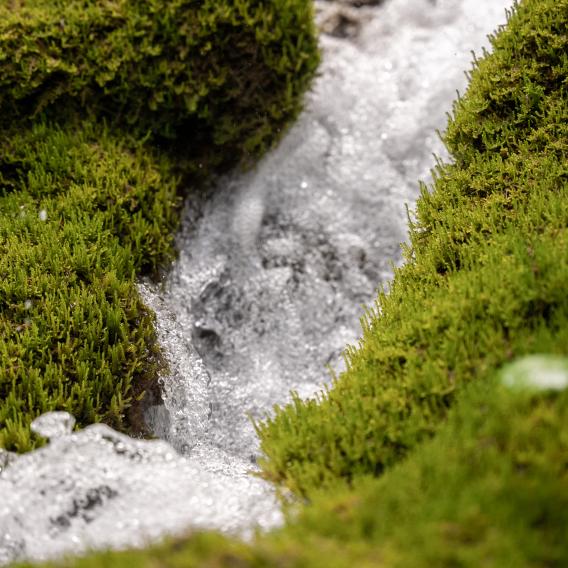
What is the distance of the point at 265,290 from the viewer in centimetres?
544

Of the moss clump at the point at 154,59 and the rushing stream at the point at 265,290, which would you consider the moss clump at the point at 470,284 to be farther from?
the moss clump at the point at 154,59

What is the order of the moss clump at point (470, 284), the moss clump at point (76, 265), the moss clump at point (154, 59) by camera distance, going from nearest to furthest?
the moss clump at point (470, 284)
the moss clump at point (76, 265)
the moss clump at point (154, 59)

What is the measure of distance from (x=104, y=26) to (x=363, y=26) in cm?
323

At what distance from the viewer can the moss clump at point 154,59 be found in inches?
197

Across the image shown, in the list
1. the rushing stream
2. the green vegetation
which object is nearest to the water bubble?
the rushing stream

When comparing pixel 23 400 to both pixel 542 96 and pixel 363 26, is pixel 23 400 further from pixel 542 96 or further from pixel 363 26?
pixel 363 26

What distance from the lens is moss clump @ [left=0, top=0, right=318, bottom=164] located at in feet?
16.4

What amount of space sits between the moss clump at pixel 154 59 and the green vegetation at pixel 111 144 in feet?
0.04

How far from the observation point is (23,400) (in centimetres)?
350

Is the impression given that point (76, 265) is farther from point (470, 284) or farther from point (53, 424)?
point (470, 284)

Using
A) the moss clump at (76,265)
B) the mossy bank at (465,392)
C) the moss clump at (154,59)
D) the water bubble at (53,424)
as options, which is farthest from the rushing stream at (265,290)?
the moss clump at (154,59)

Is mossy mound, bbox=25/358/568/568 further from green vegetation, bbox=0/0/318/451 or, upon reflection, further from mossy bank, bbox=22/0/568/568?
green vegetation, bbox=0/0/318/451

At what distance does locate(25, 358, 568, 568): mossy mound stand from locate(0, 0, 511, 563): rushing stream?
490mm

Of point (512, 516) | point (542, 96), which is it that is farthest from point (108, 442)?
point (542, 96)
